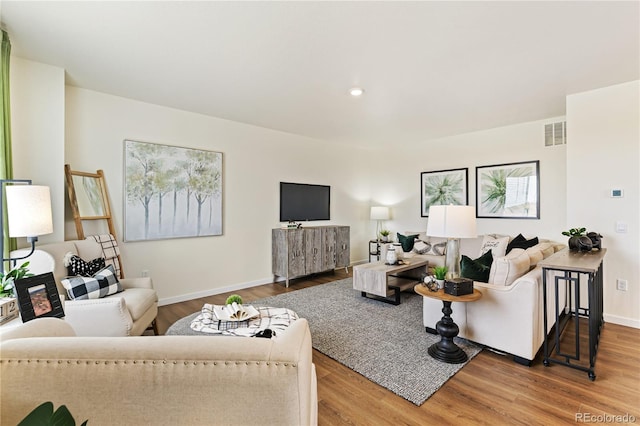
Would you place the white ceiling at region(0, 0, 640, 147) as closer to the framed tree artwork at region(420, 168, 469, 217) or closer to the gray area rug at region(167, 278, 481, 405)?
the framed tree artwork at region(420, 168, 469, 217)

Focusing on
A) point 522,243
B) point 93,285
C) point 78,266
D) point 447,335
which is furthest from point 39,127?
point 522,243

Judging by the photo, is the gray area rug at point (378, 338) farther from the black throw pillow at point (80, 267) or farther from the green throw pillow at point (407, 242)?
the black throw pillow at point (80, 267)

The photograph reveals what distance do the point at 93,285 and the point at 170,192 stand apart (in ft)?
5.38

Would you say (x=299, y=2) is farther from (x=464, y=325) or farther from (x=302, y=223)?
(x=302, y=223)

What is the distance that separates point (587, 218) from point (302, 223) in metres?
3.89

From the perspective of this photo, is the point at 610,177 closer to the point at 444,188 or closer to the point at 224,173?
the point at 444,188

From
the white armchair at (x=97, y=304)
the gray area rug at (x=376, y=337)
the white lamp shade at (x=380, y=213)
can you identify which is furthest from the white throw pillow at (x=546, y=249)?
the white armchair at (x=97, y=304)

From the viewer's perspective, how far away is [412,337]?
2.83 meters

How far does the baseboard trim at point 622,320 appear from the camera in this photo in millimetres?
3100

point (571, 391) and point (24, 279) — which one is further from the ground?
point (24, 279)

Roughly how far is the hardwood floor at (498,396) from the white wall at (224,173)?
7.75 ft

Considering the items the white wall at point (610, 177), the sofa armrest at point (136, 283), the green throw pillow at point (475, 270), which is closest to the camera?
the green throw pillow at point (475, 270)

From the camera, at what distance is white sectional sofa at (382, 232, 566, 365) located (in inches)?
92.3

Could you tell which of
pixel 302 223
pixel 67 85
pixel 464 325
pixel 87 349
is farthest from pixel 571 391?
pixel 67 85
